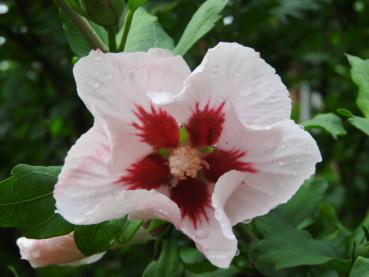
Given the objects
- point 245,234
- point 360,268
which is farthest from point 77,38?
point 360,268

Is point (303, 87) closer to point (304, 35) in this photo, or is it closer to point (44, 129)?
point (304, 35)


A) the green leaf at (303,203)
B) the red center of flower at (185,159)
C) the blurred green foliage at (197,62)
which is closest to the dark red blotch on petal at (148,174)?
the red center of flower at (185,159)

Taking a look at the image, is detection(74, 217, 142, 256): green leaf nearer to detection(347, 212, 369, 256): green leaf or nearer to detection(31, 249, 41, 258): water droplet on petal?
detection(31, 249, 41, 258): water droplet on petal

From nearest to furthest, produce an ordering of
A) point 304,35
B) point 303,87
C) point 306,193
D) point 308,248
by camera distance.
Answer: point 308,248 → point 306,193 → point 304,35 → point 303,87

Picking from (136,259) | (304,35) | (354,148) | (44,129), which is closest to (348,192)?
(354,148)

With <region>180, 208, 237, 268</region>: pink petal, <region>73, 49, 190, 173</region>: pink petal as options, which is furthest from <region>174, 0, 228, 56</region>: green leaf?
<region>180, 208, 237, 268</region>: pink petal

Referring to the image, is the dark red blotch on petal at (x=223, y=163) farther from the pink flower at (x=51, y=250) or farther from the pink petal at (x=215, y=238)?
the pink flower at (x=51, y=250)
